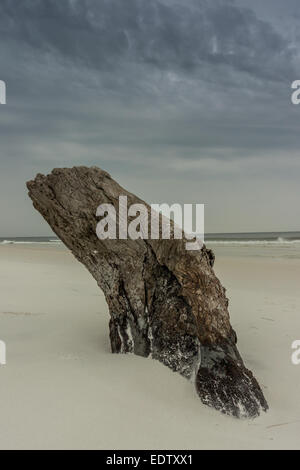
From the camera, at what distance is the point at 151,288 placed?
3.40 m

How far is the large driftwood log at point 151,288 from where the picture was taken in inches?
120

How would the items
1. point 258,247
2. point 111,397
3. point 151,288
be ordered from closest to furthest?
point 111,397 < point 151,288 < point 258,247

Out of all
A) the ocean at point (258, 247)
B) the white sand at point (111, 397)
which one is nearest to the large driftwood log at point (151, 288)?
the white sand at point (111, 397)

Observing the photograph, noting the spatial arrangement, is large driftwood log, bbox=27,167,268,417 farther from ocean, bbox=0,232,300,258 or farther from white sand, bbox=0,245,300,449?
ocean, bbox=0,232,300,258

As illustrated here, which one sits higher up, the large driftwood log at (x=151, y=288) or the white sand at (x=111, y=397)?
the large driftwood log at (x=151, y=288)

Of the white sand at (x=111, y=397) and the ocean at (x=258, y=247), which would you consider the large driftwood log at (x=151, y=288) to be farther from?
the ocean at (x=258, y=247)

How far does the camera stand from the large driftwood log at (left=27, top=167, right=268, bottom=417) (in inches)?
120

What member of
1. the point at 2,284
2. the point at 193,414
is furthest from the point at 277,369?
the point at 2,284

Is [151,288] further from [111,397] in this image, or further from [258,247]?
[258,247]

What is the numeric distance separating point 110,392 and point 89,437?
0.54 m

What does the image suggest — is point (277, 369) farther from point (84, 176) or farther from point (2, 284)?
point (2, 284)

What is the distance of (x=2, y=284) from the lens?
8438 millimetres

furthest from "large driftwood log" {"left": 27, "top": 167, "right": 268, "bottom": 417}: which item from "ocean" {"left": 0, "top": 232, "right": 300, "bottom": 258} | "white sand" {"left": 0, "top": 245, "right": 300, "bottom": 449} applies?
"ocean" {"left": 0, "top": 232, "right": 300, "bottom": 258}

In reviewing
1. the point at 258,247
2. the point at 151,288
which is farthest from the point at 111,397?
the point at 258,247
